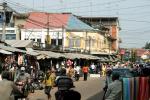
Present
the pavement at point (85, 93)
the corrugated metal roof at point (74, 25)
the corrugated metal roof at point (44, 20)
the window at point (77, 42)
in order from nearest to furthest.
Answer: the pavement at point (85, 93) → the corrugated metal roof at point (44, 20) → the window at point (77, 42) → the corrugated metal roof at point (74, 25)

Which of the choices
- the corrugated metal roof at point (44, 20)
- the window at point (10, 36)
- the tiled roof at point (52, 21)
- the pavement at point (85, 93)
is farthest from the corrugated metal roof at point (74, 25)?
the pavement at point (85, 93)

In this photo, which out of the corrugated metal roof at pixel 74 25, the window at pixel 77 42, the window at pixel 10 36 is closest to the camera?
the window at pixel 10 36

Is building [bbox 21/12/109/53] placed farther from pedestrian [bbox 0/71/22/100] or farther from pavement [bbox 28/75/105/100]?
pedestrian [bbox 0/71/22/100]

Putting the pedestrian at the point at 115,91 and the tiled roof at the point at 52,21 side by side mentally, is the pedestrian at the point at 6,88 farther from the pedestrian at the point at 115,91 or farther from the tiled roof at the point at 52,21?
the tiled roof at the point at 52,21

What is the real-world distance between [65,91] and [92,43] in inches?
3268

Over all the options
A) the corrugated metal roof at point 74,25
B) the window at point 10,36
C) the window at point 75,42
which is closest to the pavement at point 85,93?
the window at point 10,36

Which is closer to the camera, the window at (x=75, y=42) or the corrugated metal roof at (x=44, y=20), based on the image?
the corrugated metal roof at (x=44, y=20)

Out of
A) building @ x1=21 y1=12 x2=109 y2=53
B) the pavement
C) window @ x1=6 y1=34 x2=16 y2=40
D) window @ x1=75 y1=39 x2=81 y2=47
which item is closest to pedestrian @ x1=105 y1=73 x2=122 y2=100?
the pavement

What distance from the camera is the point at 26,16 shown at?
265ft

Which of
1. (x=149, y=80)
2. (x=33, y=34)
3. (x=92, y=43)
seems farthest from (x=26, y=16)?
(x=149, y=80)

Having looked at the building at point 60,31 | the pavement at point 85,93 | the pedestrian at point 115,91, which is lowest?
the pavement at point 85,93

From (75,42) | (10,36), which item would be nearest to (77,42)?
(75,42)

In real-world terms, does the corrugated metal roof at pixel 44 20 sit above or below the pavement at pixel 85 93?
above

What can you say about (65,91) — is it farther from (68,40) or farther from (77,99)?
(68,40)
